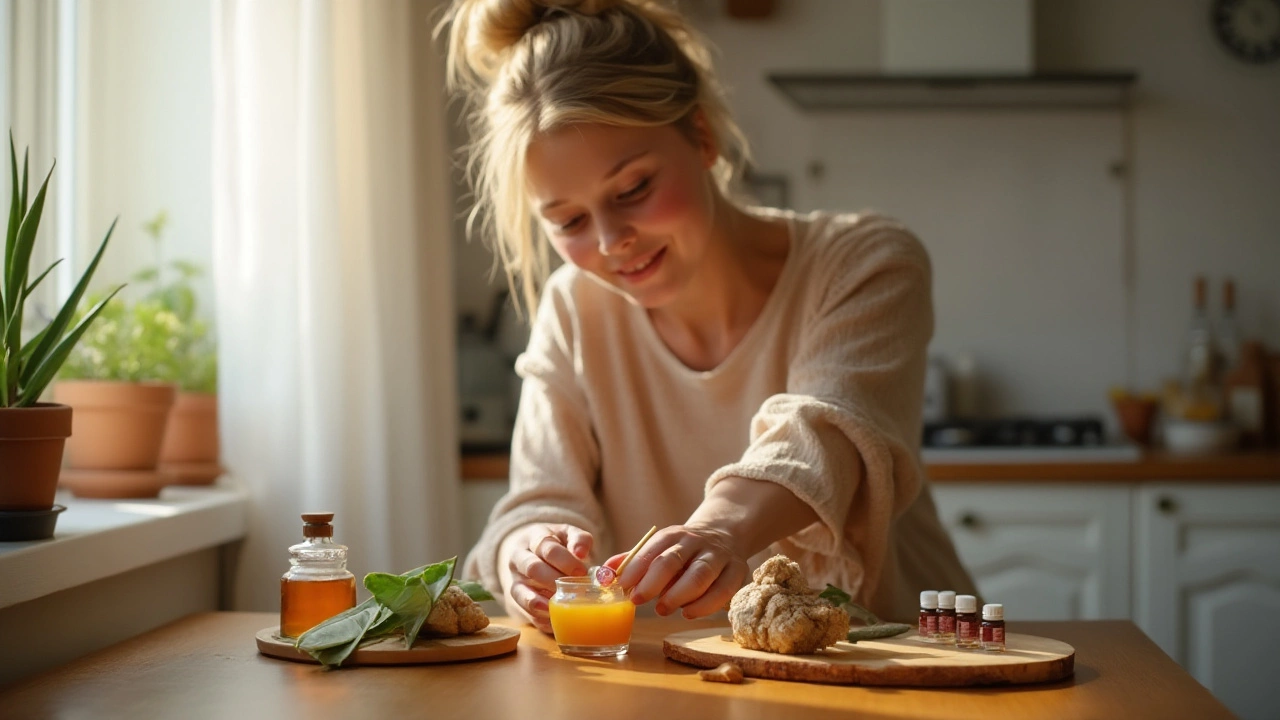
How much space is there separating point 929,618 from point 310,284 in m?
1.21

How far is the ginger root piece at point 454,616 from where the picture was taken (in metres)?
1.22

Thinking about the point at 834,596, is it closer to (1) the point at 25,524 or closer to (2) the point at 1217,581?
(1) the point at 25,524

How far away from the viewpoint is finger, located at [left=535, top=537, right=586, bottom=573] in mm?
1304

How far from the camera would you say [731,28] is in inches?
140

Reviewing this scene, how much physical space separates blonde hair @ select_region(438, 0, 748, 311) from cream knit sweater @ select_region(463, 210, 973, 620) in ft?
0.49

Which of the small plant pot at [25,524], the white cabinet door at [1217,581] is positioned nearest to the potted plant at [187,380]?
the small plant pot at [25,524]

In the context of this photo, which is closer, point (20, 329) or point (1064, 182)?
point (20, 329)

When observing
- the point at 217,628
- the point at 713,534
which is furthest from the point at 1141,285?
the point at 217,628

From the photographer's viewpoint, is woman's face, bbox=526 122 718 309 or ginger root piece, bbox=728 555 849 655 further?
woman's face, bbox=526 122 718 309

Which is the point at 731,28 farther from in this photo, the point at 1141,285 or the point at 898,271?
the point at 898,271

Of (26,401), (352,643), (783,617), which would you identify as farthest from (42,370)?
(783,617)

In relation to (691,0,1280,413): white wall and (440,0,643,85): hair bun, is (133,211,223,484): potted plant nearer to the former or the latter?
(440,0,643,85): hair bun

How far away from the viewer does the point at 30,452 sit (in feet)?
4.25

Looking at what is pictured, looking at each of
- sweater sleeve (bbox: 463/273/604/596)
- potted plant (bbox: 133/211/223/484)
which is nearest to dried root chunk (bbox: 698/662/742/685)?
sweater sleeve (bbox: 463/273/604/596)
